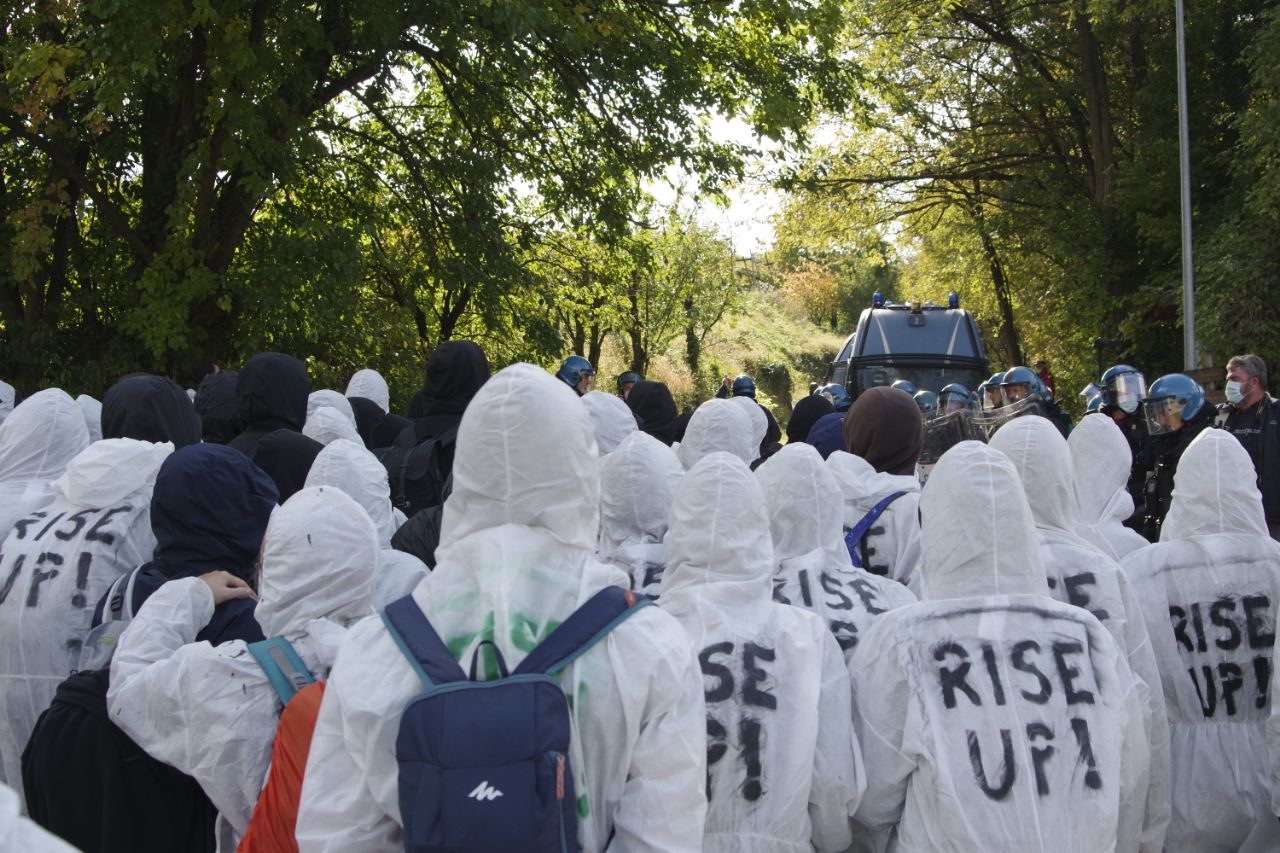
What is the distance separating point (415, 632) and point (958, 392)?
1088cm

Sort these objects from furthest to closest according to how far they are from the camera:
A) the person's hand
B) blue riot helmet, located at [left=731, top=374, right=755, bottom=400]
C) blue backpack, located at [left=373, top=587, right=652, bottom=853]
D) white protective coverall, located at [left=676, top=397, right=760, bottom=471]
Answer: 1. blue riot helmet, located at [left=731, top=374, right=755, bottom=400]
2. white protective coverall, located at [left=676, top=397, right=760, bottom=471]
3. the person's hand
4. blue backpack, located at [left=373, top=587, right=652, bottom=853]

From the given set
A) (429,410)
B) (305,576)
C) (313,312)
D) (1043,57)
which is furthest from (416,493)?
(1043,57)

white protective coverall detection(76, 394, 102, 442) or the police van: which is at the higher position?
the police van

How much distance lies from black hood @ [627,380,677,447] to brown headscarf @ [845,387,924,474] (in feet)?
9.17

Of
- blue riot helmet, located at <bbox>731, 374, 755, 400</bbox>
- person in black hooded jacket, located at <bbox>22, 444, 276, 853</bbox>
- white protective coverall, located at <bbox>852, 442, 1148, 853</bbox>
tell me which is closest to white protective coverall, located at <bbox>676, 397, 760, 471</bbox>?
white protective coverall, located at <bbox>852, 442, 1148, 853</bbox>

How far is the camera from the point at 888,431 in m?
5.64

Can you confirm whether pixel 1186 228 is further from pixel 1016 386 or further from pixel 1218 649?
pixel 1218 649

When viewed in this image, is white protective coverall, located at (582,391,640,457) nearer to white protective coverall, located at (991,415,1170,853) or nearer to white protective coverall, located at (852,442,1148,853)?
white protective coverall, located at (991,415,1170,853)

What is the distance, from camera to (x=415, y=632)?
7.44 ft

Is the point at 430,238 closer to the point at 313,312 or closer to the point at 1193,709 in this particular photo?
the point at 313,312

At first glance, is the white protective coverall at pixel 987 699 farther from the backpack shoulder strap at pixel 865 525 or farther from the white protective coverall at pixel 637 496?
the backpack shoulder strap at pixel 865 525

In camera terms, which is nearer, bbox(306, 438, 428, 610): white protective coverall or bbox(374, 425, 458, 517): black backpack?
bbox(306, 438, 428, 610): white protective coverall

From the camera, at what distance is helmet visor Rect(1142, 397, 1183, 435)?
30.2ft

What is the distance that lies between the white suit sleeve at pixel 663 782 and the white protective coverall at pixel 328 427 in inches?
185
